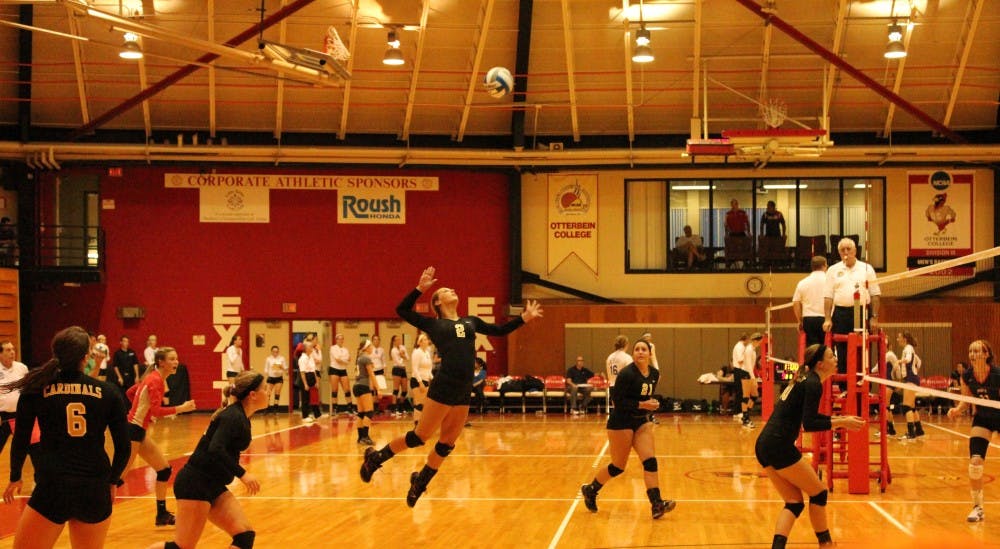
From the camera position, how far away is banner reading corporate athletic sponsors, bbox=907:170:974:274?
28.1m

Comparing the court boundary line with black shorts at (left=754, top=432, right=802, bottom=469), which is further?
the court boundary line

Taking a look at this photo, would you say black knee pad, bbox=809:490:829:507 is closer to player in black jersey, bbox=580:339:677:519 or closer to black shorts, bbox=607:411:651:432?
player in black jersey, bbox=580:339:677:519

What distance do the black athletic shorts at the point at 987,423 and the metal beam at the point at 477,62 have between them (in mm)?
15072

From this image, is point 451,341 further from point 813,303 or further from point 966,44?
point 966,44

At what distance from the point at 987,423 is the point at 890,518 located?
4.72 ft

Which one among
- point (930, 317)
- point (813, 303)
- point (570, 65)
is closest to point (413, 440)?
point (813, 303)

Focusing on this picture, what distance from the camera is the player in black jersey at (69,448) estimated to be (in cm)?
602

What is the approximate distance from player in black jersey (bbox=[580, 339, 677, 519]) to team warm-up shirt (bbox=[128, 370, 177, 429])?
454 cm

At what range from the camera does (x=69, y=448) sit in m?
6.08

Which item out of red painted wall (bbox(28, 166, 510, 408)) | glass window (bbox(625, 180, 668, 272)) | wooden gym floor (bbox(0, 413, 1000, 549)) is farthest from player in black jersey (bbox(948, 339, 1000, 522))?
red painted wall (bbox(28, 166, 510, 408))

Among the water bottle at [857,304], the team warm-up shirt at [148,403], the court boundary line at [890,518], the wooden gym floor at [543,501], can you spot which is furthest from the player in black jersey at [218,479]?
the water bottle at [857,304]

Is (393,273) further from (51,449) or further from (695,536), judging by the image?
(51,449)

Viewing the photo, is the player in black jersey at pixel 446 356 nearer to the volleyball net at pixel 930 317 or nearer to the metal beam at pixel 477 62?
the metal beam at pixel 477 62

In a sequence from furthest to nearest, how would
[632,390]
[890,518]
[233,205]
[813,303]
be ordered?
1. [233,205]
2. [813,303]
3. [890,518]
4. [632,390]
